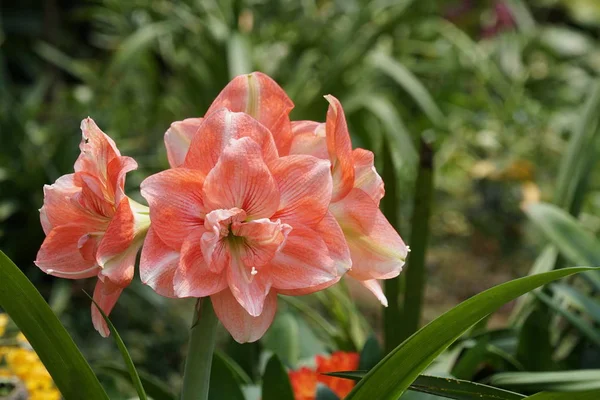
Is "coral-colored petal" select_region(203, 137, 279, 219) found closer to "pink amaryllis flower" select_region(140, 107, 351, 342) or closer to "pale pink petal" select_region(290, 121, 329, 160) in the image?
"pink amaryllis flower" select_region(140, 107, 351, 342)

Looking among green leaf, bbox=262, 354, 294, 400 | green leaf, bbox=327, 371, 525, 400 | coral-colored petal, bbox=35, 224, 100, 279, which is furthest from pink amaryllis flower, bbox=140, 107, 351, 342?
green leaf, bbox=262, 354, 294, 400

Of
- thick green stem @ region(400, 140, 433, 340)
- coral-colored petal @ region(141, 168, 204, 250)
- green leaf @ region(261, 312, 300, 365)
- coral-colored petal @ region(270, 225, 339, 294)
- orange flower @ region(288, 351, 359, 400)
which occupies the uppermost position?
coral-colored petal @ region(141, 168, 204, 250)

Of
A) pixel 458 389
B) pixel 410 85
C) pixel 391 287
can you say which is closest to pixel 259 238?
pixel 458 389

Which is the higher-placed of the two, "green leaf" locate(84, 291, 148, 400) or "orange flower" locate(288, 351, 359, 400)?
"green leaf" locate(84, 291, 148, 400)

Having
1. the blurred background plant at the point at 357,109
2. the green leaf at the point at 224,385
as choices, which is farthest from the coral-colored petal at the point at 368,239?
the blurred background plant at the point at 357,109

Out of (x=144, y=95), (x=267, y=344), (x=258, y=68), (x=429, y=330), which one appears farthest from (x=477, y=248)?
(x=429, y=330)

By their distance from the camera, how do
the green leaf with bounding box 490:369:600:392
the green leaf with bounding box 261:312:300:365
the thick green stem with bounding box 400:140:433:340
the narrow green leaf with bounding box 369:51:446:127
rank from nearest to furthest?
1. the green leaf with bounding box 490:369:600:392
2. the thick green stem with bounding box 400:140:433:340
3. the green leaf with bounding box 261:312:300:365
4. the narrow green leaf with bounding box 369:51:446:127

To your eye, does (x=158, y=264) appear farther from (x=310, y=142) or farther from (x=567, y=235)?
(x=567, y=235)
